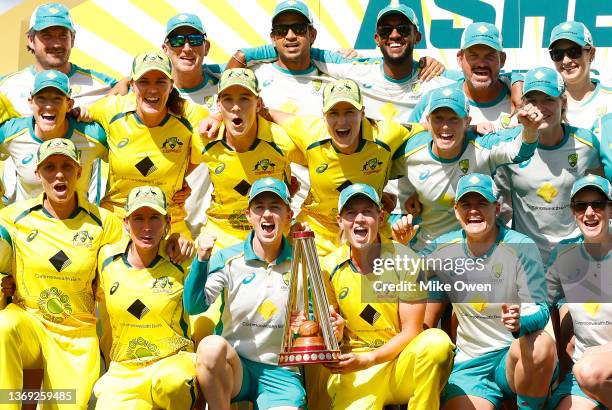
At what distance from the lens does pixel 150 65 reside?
8.39 m

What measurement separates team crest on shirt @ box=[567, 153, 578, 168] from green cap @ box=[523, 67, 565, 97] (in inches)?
16.6

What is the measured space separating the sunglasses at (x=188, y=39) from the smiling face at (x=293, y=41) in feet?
1.94

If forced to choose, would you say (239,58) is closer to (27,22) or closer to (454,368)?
(27,22)

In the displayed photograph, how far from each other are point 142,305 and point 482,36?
315cm

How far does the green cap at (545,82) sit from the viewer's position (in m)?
8.00

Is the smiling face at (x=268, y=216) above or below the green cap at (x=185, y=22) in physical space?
below

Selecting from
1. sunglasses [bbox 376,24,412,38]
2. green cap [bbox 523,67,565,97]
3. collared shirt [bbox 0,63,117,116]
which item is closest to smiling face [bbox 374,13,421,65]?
sunglasses [bbox 376,24,412,38]

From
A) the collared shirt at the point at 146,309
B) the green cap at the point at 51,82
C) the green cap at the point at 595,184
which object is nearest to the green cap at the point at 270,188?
the collared shirt at the point at 146,309

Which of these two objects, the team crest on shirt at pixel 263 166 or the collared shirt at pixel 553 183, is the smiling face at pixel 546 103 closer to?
the collared shirt at pixel 553 183

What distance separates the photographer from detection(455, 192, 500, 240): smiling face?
7.67m

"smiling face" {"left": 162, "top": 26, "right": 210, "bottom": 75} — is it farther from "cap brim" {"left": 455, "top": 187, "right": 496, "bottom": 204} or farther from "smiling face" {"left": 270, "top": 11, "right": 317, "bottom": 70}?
"cap brim" {"left": 455, "top": 187, "right": 496, "bottom": 204}

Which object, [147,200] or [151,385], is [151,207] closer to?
[147,200]

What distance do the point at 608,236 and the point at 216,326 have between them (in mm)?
2507

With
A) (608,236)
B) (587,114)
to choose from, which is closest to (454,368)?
(608,236)
